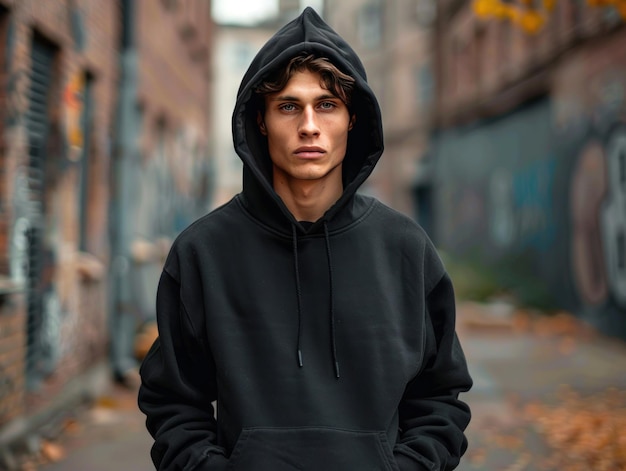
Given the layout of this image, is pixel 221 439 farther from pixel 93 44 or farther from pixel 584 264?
pixel 584 264

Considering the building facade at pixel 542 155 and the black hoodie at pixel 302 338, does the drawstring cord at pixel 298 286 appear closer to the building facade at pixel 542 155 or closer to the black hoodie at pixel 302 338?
the black hoodie at pixel 302 338

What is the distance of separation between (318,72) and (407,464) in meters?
1.06

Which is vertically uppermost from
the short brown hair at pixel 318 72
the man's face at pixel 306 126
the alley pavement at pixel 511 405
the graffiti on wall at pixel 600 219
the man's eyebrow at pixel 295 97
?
the short brown hair at pixel 318 72

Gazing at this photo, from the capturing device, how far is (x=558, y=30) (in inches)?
568

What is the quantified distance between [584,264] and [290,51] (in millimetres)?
11473

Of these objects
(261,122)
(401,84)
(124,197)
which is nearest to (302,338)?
(261,122)

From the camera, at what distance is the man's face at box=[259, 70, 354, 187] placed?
2154 millimetres

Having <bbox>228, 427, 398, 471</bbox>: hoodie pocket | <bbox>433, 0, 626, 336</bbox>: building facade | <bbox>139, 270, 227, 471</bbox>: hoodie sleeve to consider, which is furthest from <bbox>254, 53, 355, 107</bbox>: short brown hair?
<bbox>433, 0, 626, 336</bbox>: building facade

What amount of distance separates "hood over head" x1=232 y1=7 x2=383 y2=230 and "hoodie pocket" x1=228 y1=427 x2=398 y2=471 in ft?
1.83

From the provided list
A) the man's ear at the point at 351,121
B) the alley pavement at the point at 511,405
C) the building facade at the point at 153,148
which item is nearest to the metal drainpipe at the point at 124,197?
the building facade at the point at 153,148

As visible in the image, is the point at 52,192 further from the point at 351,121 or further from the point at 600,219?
the point at 600,219

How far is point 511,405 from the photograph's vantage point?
299 inches

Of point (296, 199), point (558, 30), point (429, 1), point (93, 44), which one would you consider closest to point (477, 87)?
point (558, 30)

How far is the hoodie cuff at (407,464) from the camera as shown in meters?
2.10
